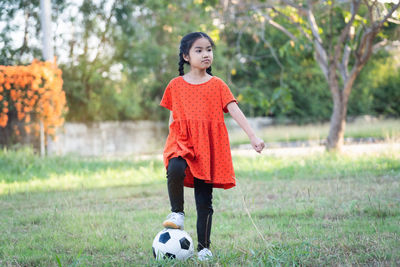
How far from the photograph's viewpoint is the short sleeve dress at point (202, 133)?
3.07 metres

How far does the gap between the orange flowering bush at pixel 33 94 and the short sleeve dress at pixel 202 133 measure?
750 centimetres

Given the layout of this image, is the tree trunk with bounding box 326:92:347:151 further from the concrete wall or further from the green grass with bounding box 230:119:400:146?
the green grass with bounding box 230:119:400:146

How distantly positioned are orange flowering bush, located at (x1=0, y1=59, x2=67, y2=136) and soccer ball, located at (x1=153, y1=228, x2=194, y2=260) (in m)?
7.65

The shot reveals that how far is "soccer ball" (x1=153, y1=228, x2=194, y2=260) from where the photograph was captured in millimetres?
3012

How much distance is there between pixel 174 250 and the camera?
302 centimetres

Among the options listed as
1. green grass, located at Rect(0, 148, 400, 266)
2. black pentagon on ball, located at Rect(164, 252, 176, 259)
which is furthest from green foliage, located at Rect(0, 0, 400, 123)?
black pentagon on ball, located at Rect(164, 252, 176, 259)

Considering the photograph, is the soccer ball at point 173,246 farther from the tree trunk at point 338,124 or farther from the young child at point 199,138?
the tree trunk at point 338,124

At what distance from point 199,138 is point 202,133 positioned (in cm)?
4

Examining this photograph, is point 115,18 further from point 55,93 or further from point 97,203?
point 97,203

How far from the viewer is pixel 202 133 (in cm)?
309

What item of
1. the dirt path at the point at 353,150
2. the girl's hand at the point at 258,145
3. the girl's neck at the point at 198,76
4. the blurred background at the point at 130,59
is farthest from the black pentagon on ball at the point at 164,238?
the blurred background at the point at 130,59

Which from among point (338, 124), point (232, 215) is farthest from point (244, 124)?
point (338, 124)

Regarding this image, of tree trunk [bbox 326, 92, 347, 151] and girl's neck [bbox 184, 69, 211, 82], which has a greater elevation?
girl's neck [bbox 184, 69, 211, 82]

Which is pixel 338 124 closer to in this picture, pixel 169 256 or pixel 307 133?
pixel 169 256
